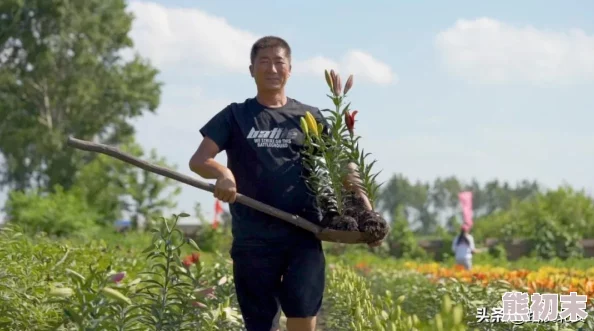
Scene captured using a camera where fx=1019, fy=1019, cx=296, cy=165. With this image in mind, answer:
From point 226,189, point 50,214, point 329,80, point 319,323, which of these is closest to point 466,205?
point 50,214

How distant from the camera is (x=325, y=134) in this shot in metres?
4.48

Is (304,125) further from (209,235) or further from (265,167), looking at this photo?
(209,235)

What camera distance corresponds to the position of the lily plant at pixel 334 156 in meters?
4.36

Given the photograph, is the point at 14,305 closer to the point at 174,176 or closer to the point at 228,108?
the point at 174,176

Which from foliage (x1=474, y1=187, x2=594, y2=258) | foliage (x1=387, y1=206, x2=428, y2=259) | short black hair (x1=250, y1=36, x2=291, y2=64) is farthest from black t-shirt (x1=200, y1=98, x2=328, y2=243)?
foliage (x1=387, y1=206, x2=428, y2=259)

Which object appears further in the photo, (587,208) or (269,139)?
(587,208)

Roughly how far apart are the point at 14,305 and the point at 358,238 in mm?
1440

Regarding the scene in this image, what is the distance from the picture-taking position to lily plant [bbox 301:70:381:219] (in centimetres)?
436

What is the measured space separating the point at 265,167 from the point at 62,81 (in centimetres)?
3124

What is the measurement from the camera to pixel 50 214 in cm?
2066

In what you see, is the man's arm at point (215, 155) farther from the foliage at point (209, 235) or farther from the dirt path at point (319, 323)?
the foliage at point (209, 235)

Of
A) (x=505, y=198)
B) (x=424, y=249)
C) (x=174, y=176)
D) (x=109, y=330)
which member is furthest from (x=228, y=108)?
(x=505, y=198)

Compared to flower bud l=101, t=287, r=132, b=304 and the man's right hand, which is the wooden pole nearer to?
the man's right hand

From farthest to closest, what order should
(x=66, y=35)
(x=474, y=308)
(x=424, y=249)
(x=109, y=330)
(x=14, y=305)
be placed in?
(x=66, y=35) < (x=424, y=249) < (x=474, y=308) < (x=14, y=305) < (x=109, y=330)
